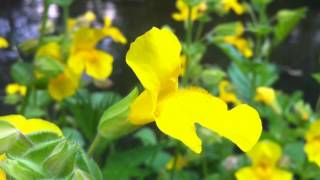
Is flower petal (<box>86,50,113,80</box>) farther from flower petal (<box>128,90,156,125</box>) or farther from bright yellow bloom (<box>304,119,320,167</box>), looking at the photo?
flower petal (<box>128,90,156,125</box>)

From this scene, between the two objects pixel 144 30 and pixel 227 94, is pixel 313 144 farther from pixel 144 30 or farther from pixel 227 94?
pixel 144 30

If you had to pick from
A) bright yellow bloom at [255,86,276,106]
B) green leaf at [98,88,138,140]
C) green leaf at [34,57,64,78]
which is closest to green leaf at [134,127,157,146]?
bright yellow bloom at [255,86,276,106]

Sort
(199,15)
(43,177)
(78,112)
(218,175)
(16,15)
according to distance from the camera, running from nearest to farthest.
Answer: (43,177)
(78,112)
(218,175)
(199,15)
(16,15)

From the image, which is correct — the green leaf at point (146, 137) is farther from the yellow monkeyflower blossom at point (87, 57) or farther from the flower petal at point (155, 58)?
the flower petal at point (155, 58)

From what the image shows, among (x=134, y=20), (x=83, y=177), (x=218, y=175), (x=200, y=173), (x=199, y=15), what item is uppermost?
(x=83, y=177)

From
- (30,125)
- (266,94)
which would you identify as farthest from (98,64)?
(30,125)

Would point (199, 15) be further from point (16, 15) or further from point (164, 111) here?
point (16, 15)

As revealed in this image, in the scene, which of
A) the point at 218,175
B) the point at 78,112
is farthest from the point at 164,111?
the point at 218,175
